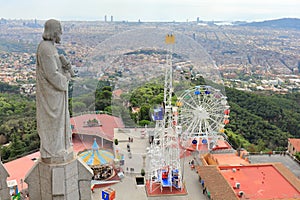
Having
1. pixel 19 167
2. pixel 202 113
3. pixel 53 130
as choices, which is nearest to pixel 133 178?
pixel 19 167

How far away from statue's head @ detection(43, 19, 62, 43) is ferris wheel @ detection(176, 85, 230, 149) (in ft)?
68.4

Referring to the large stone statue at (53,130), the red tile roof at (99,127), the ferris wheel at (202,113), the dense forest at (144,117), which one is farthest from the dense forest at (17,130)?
the large stone statue at (53,130)

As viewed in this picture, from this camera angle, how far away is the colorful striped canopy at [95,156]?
21.7 m

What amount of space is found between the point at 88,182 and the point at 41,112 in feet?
4.73

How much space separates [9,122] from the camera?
1230 inches

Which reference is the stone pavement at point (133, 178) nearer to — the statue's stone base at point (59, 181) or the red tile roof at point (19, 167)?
the red tile roof at point (19, 167)

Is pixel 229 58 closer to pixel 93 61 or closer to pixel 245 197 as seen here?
pixel 93 61

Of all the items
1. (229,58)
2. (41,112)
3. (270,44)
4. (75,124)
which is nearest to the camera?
(41,112)

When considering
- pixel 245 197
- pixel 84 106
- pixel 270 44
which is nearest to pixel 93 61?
pixel 84 106

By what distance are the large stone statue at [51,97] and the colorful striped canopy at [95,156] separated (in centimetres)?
1669

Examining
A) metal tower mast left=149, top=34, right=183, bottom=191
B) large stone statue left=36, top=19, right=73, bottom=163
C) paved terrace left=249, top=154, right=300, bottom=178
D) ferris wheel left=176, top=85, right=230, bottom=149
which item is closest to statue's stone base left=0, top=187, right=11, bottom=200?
large stone statue left=36, top=19, right=73, bottom=163

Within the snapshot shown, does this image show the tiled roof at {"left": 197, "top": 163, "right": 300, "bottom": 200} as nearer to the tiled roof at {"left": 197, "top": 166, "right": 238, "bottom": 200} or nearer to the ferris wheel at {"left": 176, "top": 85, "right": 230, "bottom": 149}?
the tiled roof at {"left": 197, "top": 166, "right": 238, "bottom": 200}

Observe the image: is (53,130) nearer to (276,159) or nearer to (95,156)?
(95,156)

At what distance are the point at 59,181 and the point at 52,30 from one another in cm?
240
